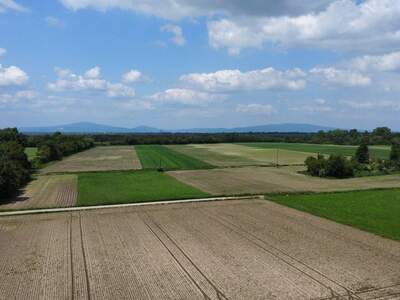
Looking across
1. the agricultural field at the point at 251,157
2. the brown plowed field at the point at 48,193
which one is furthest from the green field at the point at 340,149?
the brown plowed field at the point at 48,193

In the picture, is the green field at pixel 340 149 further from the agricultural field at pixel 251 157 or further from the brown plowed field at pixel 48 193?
the brown plowed field at pixel 48 193

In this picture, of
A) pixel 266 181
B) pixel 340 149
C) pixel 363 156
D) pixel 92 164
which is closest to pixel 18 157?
pixel 92 164

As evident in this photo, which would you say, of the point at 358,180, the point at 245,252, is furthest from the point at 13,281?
the point at 358,180

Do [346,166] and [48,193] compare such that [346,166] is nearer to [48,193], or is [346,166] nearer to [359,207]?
[359,207]

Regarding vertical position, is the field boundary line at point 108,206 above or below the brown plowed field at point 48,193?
above

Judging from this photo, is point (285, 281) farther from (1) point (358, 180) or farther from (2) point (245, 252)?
(1) point (358, 180)

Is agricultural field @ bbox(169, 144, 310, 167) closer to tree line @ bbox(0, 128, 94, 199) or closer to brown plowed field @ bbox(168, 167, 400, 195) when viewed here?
brown plowed field @ bbox(168, 167, 400, 195)
